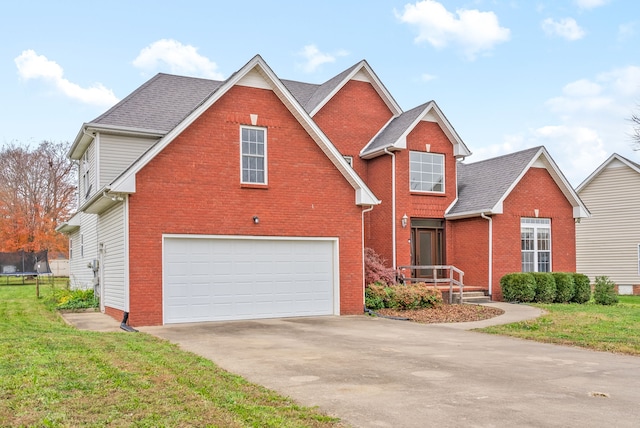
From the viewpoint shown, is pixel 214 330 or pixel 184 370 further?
pixel 214 330

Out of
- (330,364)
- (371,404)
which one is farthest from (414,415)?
(330,364)

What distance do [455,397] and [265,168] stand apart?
10.7 meters

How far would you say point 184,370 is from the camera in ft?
28.4

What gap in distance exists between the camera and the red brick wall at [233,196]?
1508cm

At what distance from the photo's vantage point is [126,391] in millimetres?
7168

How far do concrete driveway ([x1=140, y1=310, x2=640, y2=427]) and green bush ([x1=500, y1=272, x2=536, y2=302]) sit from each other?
8201 mm

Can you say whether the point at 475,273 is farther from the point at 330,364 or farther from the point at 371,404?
the point at 371,404

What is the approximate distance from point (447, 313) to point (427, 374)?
946cm

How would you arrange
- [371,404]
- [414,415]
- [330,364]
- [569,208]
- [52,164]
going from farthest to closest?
[52,164] → [569,208] → [330,364] → [371,404] → [414,415]

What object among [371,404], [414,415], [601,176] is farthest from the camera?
[601,176]

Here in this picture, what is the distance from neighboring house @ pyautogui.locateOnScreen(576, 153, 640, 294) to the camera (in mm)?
29484

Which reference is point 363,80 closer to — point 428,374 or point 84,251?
point 84,251

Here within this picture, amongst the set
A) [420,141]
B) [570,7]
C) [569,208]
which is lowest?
[569,208]

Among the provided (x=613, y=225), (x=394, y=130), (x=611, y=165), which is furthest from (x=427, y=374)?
(x=611, y=165)
